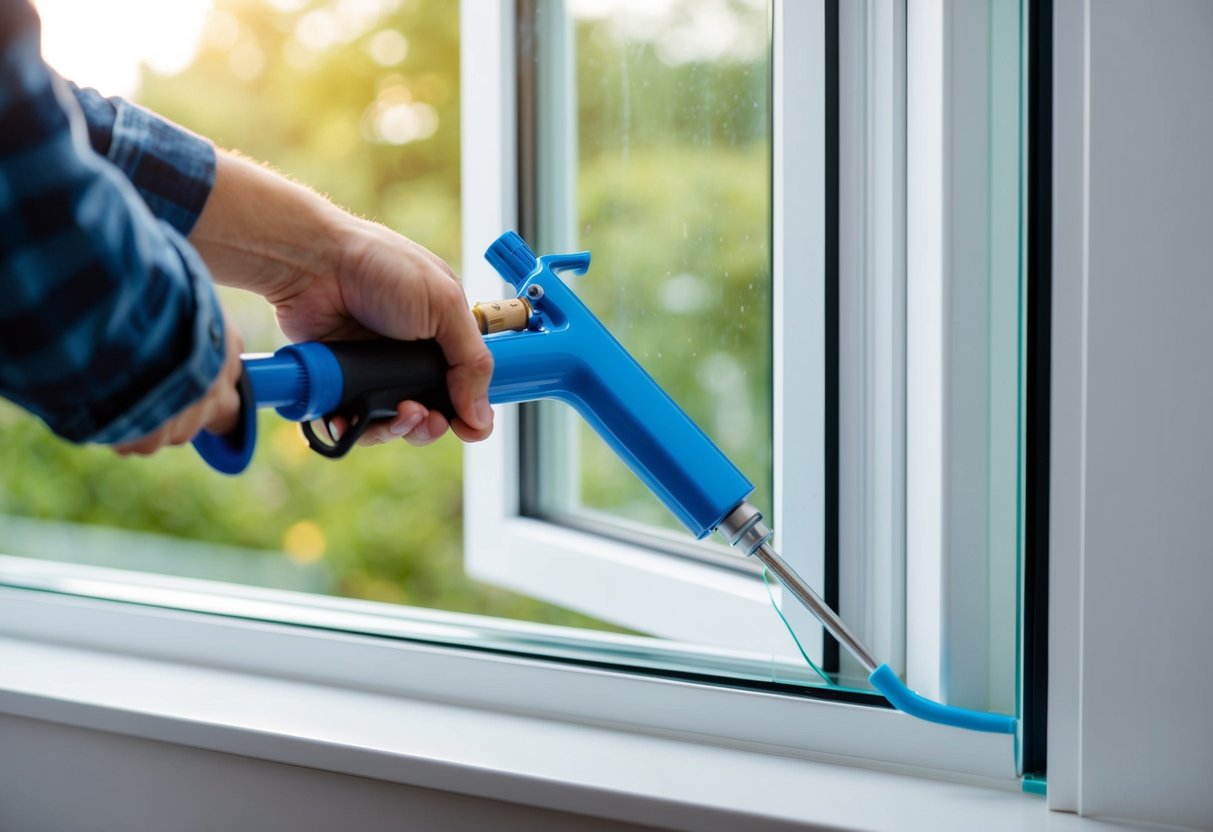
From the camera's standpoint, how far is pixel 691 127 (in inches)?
29.5

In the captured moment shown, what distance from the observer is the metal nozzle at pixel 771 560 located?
0.49 meters

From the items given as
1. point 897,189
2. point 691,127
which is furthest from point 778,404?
point 691,127

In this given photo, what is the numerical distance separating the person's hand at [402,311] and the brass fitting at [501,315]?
0.02m

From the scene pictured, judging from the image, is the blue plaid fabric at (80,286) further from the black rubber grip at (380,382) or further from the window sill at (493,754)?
the window sill at (493,754)

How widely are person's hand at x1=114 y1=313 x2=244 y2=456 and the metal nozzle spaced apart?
0.26 meters

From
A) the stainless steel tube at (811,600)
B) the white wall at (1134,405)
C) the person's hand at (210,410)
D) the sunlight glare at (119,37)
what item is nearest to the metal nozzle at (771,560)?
the stainless steel tube at (811,600)

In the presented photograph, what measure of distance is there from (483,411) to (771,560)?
0.59 feet

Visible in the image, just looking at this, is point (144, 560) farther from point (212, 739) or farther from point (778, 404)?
point (778, 404)

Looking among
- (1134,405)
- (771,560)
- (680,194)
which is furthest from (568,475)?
(1134,405)

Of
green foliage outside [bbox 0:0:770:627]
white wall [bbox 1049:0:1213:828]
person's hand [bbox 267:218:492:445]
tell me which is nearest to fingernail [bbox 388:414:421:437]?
person's hand [bbox 267:218:492:445]

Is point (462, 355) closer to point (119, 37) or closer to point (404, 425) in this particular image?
point (404, 425)

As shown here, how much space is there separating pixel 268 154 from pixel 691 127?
6.38 feet

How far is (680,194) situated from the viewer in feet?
2.52

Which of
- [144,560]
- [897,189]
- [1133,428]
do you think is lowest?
[144,560]
